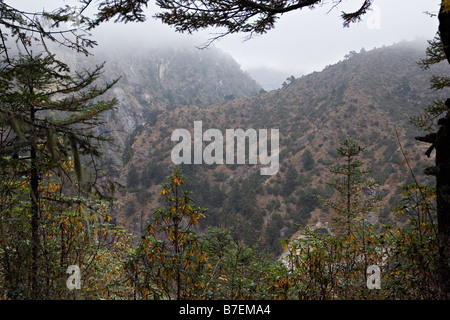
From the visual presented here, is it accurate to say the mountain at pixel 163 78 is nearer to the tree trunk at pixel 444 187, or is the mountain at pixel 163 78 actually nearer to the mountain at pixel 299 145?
the mountain at pixel 299 145

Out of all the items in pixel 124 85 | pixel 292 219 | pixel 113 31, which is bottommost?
pixel 292 219

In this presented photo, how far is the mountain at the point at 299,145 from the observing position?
97.3ft

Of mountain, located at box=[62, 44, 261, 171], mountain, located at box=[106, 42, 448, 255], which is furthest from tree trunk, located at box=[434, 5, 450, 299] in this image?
mountain, located at box=[62, 44, 261, 171]

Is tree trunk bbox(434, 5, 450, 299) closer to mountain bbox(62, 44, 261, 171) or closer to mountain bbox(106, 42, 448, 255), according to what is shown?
mountain bbox(106, 42, 448, 255)

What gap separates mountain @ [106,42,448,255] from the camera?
29672 millimetres

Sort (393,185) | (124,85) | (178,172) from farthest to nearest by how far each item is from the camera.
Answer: (124,85), (393,185), (178,172)

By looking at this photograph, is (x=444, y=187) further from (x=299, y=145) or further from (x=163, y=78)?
(x=163, y=78)

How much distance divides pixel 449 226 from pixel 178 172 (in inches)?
120

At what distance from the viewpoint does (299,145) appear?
40469 millimetres

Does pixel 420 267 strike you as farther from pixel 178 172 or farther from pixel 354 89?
pixel 354 89

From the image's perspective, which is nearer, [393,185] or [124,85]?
[393,185]

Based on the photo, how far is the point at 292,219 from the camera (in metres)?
29.7

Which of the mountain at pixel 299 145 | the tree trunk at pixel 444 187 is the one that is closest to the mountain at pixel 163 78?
the mountain at pixel 299 145

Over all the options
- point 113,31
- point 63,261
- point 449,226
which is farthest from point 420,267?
point 113,31
